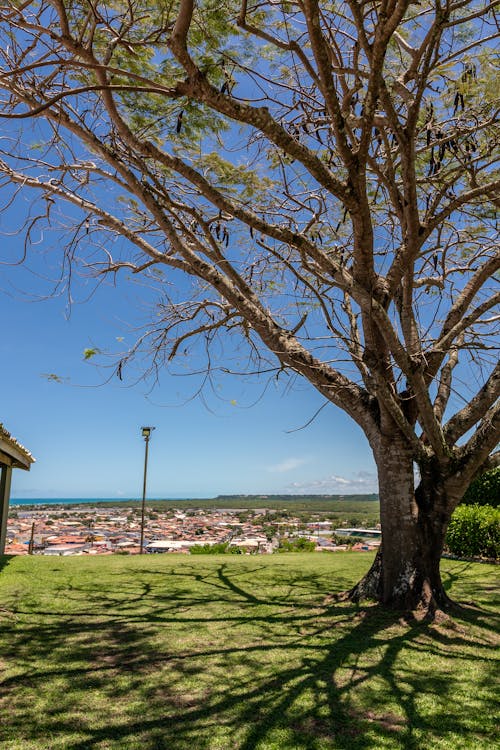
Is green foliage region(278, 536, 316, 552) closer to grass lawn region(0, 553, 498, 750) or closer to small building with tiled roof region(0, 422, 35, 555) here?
grass lawn region(0, 553, 498, 750)

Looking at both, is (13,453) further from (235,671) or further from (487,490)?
(487,490)

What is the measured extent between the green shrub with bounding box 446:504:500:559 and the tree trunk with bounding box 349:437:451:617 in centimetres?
537

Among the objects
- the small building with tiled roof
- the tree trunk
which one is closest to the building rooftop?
the small building with tiled roof

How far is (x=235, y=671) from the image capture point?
4.44 meters

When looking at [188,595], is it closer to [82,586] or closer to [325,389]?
[82,586]

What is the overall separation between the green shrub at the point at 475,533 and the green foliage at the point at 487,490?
1635 millimetres

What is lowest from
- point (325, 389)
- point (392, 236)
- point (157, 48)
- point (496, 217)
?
point (325, 389)

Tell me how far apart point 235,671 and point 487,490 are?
11153mm

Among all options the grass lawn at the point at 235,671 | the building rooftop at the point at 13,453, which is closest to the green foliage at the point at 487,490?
the grass lawn at the point at 235,671

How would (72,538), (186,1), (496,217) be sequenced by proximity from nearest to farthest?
(186,1)
(496,217)
(72,538)

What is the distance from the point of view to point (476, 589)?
8.18 m

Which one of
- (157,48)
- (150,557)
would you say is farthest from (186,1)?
(150,557)

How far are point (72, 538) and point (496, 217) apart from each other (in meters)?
15.9

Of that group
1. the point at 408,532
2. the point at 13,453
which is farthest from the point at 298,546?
the point at 408,532
